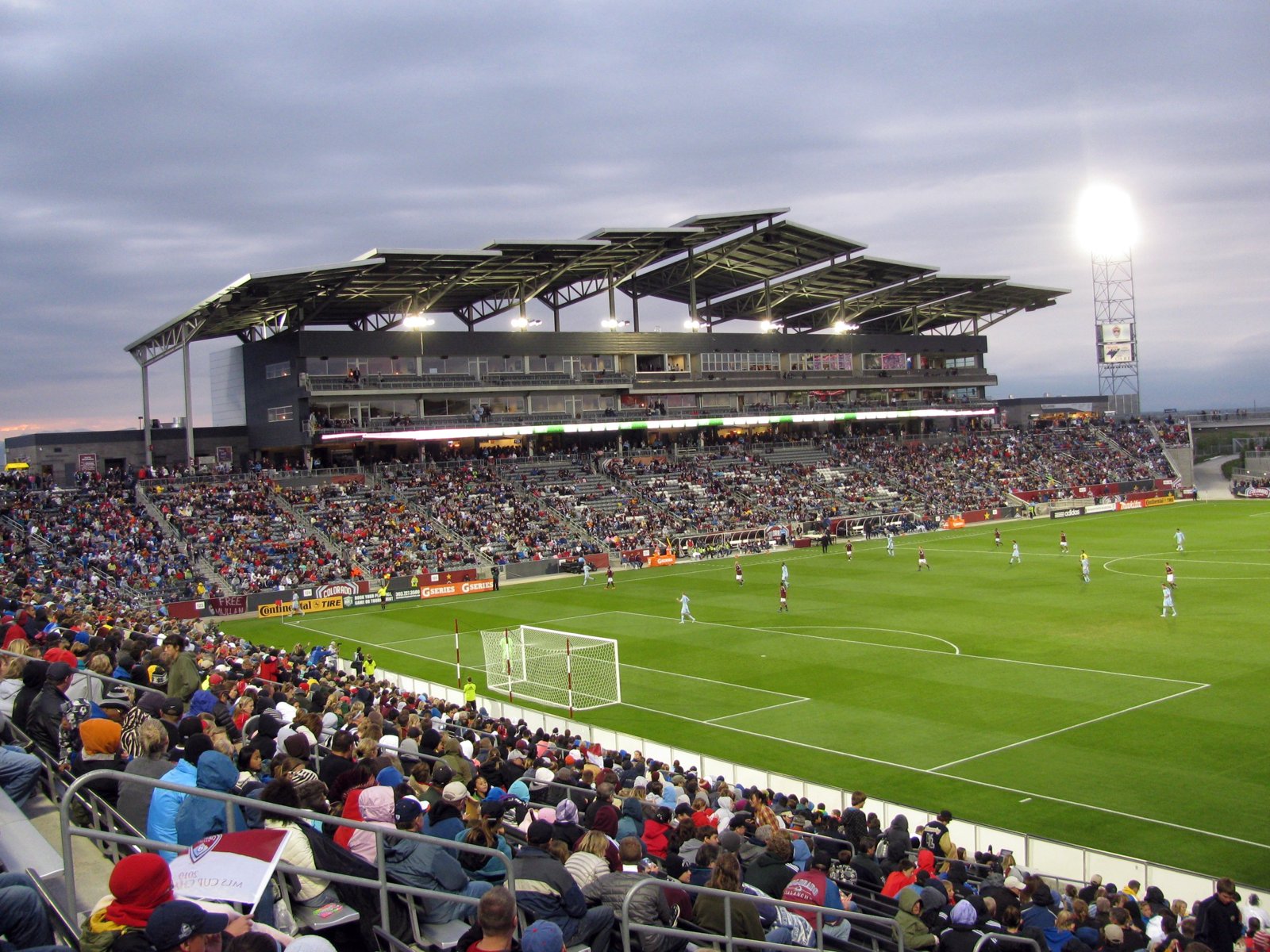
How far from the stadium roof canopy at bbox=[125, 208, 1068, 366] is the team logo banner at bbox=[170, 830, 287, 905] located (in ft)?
175

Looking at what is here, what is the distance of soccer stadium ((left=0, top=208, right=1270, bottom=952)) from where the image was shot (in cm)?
848

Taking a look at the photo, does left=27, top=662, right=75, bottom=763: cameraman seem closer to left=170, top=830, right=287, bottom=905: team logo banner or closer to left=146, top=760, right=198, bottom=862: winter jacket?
left=146, top=760, right=198, bottom=862: winter jacket

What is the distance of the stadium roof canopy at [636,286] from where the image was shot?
6206 cm

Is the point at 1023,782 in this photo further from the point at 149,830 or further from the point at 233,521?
the point at 233,521

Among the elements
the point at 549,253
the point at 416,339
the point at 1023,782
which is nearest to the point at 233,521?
the point at 416,339

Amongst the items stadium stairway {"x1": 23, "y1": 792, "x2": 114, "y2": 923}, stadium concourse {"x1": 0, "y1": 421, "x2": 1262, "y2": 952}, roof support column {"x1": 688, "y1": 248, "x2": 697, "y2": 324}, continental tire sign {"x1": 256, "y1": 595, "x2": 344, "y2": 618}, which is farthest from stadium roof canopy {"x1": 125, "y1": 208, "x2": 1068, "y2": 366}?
stadium stairway {"x1": 23, "y1": 792, "x2": 114, "y2": 923}

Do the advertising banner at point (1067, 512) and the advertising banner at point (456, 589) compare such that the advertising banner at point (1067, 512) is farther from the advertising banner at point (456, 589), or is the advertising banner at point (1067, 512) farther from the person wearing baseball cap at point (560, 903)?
the person wearing baseball cap at point (560, 903)

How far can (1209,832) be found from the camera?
19.2m

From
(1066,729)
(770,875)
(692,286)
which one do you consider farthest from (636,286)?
(770,875)

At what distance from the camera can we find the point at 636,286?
85.3 m

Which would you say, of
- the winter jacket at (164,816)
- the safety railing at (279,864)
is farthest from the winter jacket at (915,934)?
the winter jacket at (164,816)

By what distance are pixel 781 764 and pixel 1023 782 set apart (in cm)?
539

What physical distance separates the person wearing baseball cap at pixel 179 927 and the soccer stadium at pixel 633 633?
2 centimetres

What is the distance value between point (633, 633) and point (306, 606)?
726 inches
